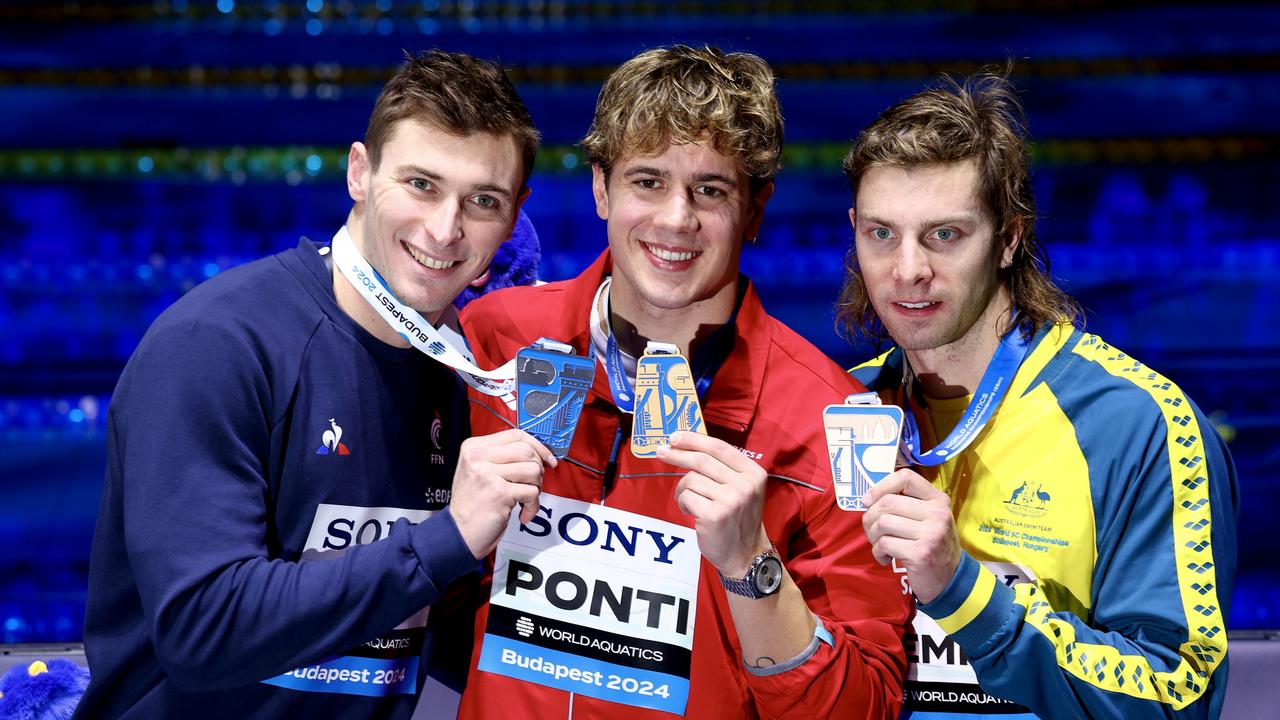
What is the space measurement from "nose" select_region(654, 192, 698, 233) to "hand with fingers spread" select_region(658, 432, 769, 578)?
38 cm

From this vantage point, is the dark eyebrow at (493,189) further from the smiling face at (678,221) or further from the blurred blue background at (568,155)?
the blurred blue background at (568,155)

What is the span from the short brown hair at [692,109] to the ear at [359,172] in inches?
16.0

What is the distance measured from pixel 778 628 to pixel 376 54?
3.74m

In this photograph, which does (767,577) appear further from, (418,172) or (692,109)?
(418,172)

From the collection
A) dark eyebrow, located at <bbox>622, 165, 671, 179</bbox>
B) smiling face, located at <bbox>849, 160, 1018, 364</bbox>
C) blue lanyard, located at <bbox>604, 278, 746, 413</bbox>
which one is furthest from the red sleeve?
dark eyebrow, located at <bbox>622, 165, 671, 179</bbox>

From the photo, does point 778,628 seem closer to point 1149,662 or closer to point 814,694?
point 814,694

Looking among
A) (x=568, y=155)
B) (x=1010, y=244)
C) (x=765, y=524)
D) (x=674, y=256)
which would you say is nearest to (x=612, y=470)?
(x=765, y=524)

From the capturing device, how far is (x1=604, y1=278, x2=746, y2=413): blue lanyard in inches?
84.9

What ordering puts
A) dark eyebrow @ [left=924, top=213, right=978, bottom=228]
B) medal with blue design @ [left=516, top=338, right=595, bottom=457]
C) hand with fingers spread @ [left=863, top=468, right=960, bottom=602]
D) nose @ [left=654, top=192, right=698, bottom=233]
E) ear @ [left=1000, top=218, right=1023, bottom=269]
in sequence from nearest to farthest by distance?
hand with fingers spread @ [left=863, top=468, right=960, bottom=602] < medal with blue design @ [left=516, top=338, right=595, bottom=457] < nose @ [left=654, top=192, right=698, bottom=233] < dark eyebrow @ [left=924, top=213, right=978, bottom=228] < ear @ [left=1000, top=218, right=1023, bottom=269]

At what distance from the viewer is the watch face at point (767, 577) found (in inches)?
76.0

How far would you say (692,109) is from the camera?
2.15m

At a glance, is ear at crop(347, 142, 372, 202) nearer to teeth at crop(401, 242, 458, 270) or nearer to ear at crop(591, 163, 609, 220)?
teeth at crop(401, 242, 458, 270)

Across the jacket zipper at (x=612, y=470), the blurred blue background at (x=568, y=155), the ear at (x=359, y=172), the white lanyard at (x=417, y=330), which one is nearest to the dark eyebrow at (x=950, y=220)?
the jacket zipper at (x=612, y=470)

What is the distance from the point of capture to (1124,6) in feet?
16.4
